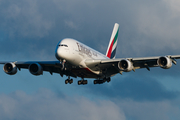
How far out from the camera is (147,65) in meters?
45.2

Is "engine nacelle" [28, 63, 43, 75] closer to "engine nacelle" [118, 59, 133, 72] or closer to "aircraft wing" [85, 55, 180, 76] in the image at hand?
"aircraft wing" [85, 55, 180, 76]

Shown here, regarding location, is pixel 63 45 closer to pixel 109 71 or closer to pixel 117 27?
pixel 109 71

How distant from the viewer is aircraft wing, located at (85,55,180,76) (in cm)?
4194

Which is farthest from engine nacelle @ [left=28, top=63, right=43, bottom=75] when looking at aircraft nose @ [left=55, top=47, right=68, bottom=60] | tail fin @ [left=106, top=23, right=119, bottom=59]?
tail fin @ [left=106, top=23, right=119, bottom=59]

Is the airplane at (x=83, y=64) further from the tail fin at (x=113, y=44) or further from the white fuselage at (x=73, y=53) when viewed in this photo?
the tail fin at (x=113, y=44)

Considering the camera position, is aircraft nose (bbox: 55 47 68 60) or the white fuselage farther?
the white fuselage

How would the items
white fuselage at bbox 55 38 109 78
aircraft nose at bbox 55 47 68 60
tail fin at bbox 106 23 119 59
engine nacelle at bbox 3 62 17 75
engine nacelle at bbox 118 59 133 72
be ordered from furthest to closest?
tail fin at bbox 106 23 119 59 < engine nacelle at bbox 3 62 17 75 < engine nacelle at bbox 118 59 133 72 < white fuselage at bbox 55 38 109 78 < aircraft nose at bbox 55 47 68 60

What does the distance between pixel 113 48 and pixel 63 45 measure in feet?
85.2

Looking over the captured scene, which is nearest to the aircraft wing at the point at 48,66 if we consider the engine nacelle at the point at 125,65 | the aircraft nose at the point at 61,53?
the aircraft nose at the point at 61,53

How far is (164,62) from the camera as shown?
4181cm

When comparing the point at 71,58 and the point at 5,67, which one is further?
the point at 5,67

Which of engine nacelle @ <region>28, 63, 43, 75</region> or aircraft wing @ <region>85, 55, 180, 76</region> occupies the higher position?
aircraft wing @ <region>85, 55, 180, 76</region>

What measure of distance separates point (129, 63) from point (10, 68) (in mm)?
18256

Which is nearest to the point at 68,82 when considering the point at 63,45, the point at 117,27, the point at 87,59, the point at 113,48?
the point at 87,59
